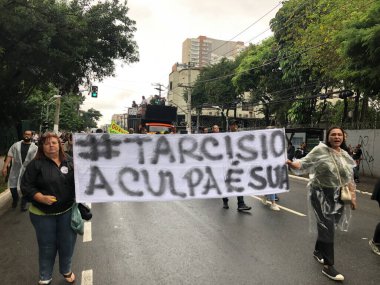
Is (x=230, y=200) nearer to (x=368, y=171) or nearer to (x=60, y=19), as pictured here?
(x=60, y=19)

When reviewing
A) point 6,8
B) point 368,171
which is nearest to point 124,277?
point 6,8

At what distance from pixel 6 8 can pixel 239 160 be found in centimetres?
908

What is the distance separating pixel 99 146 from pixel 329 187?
9.18 feet

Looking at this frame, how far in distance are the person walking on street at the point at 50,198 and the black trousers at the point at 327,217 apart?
9.37 feet

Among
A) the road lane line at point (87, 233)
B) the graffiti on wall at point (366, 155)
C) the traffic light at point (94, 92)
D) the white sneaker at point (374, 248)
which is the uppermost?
the traffic light at point (94, 92)

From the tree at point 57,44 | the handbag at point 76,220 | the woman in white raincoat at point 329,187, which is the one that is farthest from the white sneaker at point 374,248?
the tree at point 57,44

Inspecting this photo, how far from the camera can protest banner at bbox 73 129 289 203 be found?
15.8 feet

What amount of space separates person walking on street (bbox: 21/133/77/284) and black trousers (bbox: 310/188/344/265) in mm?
2855

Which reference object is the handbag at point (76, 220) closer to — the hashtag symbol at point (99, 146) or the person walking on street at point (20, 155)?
the hashtag symbol at point (99, 146)

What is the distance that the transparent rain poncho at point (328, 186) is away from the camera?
4816mm

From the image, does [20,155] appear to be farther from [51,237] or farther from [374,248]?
[374,248]

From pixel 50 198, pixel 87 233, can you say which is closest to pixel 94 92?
pixel 87 233

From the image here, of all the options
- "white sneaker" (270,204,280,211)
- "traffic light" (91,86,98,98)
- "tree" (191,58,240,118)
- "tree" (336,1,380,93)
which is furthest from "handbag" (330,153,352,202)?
"tree" (191,58,240,118)

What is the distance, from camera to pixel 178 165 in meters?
5.24
